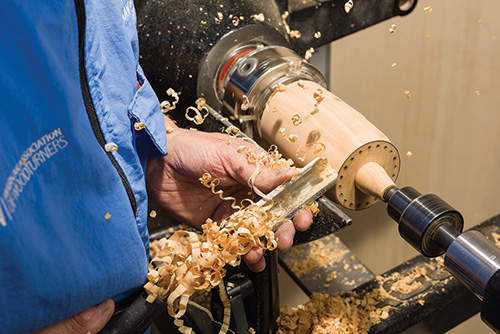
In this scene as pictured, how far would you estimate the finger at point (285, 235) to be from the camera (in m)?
0.63

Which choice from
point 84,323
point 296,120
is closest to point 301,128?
point 296,120

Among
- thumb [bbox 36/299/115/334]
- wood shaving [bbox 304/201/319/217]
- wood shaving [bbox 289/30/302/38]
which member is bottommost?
thumb [bbox 36/299/115/334]

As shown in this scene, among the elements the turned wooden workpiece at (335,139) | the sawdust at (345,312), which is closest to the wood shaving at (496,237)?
the sawdust at (345,312)

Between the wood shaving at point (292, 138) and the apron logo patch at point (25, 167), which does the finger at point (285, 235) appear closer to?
the wood shaving at point (292, 138)

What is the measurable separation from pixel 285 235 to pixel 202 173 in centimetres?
18

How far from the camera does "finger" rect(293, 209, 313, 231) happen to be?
0.62 m

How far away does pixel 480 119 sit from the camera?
4.78 feet

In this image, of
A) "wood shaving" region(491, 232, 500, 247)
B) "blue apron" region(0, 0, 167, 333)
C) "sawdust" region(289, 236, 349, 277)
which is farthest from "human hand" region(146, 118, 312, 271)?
"wood shaving" region(491, 232, 500, 247)

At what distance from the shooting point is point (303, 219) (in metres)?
0.62

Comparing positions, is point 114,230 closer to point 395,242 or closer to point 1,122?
point 1,122

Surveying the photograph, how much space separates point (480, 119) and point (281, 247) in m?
1.05

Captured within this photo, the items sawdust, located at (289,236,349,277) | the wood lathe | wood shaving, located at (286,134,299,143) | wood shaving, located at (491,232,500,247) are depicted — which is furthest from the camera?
sawdust, located at (289,236,349,277)

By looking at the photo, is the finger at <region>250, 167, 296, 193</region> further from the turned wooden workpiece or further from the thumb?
the thumb

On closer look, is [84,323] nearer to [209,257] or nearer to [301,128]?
[209,257]
